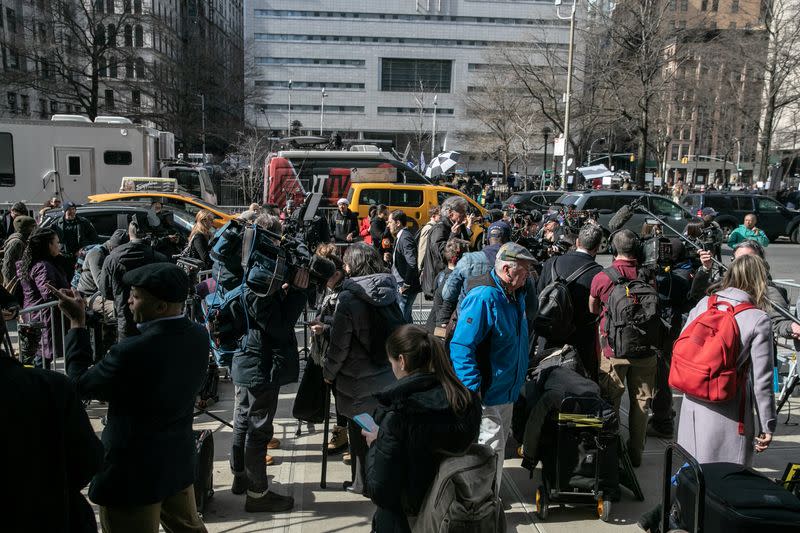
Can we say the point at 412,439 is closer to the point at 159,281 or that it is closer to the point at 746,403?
the point at 159,281

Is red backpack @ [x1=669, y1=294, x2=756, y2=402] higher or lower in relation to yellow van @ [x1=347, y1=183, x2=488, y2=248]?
lower

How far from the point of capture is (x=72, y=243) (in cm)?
959

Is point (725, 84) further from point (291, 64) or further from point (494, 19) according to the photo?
point (291, 64)

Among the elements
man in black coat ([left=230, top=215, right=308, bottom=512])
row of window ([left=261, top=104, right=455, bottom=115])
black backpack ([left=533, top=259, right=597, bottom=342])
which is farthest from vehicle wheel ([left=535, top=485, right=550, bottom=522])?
row of window ([left=261, top=104, right=455, bottom=115])

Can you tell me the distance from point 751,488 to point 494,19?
82.2 metres

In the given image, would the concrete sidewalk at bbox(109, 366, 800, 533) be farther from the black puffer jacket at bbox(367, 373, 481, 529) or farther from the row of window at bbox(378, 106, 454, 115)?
the row of window at bbox(378, 106, 454, 115)

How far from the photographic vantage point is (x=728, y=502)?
2.54m

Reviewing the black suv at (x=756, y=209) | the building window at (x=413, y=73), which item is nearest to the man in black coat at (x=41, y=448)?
the black suv at (x=756, y=209)

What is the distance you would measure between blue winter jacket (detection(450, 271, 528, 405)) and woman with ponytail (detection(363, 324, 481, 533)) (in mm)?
901

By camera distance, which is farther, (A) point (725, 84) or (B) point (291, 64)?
(B) point (291, 64)

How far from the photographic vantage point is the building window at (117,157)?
19.7 m

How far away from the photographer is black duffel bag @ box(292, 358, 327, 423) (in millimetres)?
4602

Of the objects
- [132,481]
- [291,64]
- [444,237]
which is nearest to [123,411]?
[132,481]

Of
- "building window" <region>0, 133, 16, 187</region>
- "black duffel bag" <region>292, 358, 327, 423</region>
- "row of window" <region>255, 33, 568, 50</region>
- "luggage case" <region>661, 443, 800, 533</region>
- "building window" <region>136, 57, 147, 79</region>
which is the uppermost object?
"row of window" <region>255, 33, 568, 50</region>
